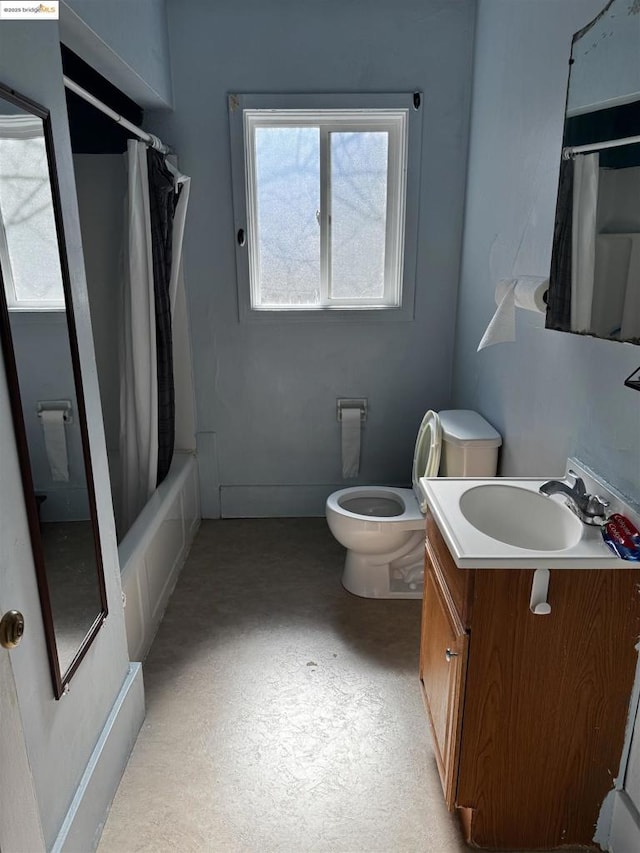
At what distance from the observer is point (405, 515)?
8.32 ft

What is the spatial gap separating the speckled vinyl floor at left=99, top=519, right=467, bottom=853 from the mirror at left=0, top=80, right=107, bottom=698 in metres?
0.55

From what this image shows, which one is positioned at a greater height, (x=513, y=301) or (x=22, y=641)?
(x=513, y=301)

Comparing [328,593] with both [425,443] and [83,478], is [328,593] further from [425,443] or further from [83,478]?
[83,478]

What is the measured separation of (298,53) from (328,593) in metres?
2.55

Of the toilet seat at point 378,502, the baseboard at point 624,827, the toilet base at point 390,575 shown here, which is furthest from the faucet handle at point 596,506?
the toilet base at point 390,575

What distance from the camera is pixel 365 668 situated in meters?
2.19

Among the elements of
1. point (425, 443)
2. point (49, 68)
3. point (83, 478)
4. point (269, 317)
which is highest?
point (49, 68)

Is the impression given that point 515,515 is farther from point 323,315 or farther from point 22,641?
point 323,315

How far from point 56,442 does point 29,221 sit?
1.65ft

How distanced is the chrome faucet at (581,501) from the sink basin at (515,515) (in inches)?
3.4

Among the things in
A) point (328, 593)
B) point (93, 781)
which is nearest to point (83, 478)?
point (93, 781)

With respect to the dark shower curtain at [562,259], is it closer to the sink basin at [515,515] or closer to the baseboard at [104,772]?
the sink basin at [515,515]

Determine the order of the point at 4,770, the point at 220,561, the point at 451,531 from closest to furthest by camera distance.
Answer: the point at 4,770 → the point at 451,531 → the point at 220,561

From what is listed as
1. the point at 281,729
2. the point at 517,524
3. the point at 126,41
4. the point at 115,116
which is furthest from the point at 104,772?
the point at 126,41
